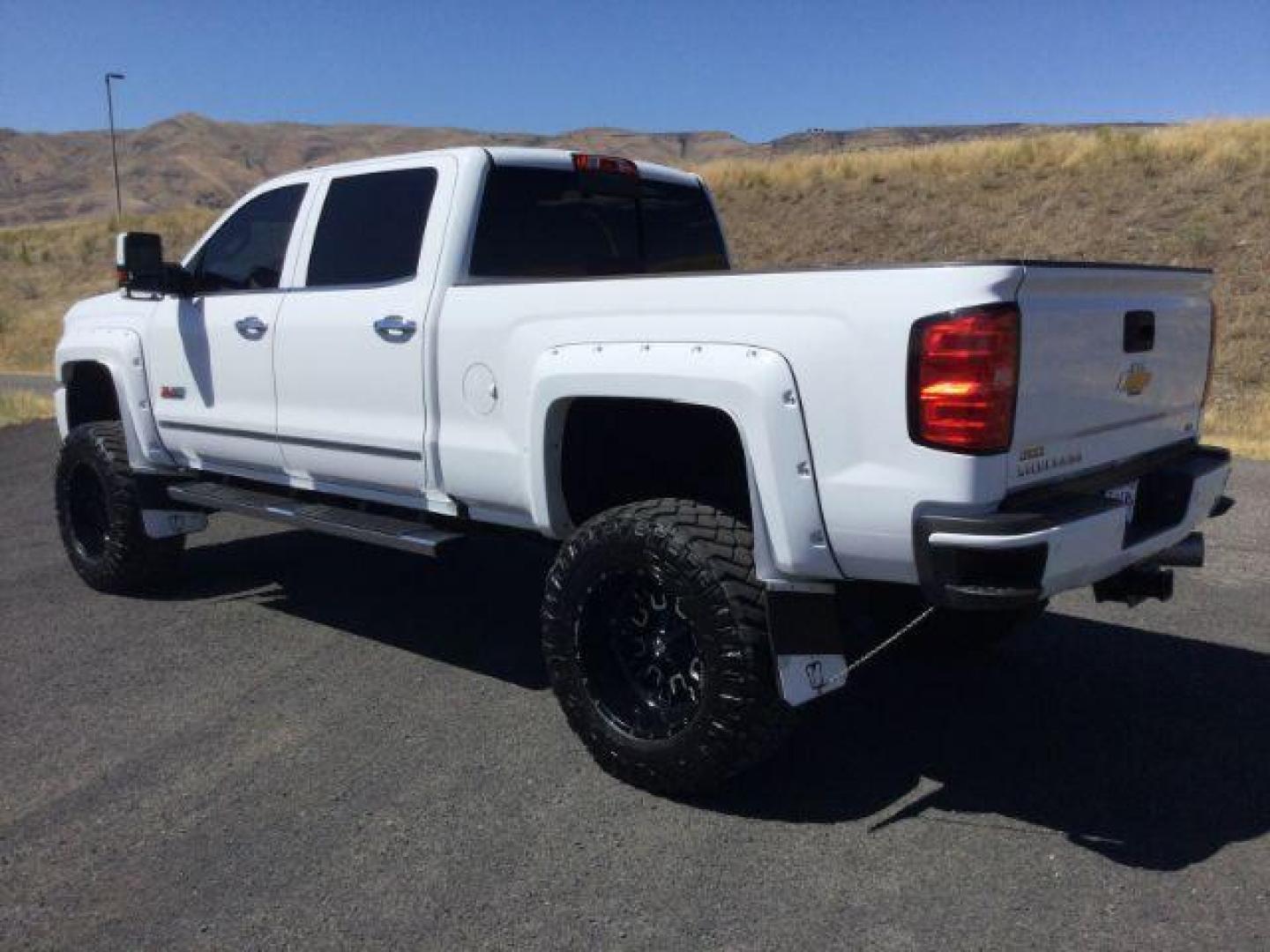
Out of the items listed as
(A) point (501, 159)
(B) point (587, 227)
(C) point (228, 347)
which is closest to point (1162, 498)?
(B) point (587, 227)

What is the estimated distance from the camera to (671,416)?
4.00m

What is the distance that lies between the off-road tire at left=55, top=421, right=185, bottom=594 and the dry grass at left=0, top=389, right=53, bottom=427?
7910 mm

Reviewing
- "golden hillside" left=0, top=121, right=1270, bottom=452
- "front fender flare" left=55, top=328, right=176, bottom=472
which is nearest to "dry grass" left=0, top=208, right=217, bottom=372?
"golden hillside" left=0, top=121, right=1270, bottom=452

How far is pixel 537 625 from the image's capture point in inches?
219

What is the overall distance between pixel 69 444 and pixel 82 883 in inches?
143

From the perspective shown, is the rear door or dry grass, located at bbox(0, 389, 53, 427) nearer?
the rear door

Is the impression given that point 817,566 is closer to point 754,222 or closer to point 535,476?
point 535,476

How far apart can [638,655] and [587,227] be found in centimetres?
210

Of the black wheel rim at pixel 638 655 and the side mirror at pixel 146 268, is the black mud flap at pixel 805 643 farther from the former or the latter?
the side mirror at pixel 146 268

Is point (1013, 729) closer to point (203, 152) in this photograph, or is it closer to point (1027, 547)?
point (1027, 547)

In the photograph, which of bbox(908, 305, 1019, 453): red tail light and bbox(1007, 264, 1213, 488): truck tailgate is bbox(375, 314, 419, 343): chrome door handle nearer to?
bbox(908, 305, 1019, 453): red tail light

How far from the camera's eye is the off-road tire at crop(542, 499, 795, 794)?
11.2 feet

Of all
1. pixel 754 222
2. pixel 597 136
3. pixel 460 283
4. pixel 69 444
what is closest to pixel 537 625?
pixel 460 283

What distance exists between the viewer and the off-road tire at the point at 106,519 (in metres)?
5.93
